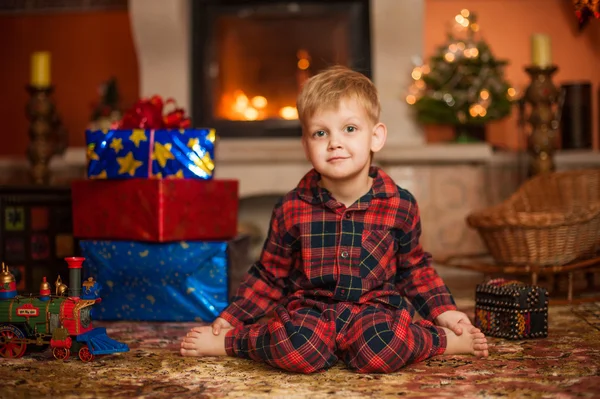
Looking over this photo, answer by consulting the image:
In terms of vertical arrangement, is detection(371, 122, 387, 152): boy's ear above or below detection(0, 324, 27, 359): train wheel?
above

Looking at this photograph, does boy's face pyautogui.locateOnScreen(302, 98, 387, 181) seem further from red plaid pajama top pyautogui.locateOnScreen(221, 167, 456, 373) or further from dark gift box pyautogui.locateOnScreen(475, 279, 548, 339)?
dark gift box pyautogui.locateOnScreen(475, 279, 548, 339)

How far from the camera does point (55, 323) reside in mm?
1425

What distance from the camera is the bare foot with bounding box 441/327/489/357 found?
4.64ft

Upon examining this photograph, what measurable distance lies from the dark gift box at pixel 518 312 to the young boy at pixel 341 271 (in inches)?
6.9

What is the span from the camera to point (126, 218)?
1.86 m

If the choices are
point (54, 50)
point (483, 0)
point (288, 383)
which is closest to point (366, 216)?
point (288, 383)

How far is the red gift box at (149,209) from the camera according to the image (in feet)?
5.98

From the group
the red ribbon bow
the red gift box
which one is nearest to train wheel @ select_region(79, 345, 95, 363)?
the red gift box

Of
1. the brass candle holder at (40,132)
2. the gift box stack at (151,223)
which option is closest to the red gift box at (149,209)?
the gift box stack at (151,223)

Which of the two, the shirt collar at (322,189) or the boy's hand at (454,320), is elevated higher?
the shirt collar at (322,189)

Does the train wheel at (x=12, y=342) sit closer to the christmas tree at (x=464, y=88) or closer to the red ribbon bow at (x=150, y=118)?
the red ribbon bow at (x=150, y=118)

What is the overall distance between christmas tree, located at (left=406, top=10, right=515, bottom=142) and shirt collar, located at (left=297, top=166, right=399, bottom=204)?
1510mm

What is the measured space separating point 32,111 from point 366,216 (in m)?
2.14

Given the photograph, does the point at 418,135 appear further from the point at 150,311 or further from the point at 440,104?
the point at 150,311
